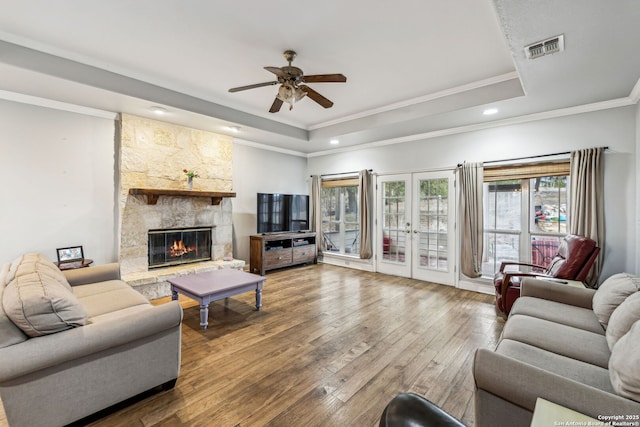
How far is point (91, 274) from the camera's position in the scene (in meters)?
3.14

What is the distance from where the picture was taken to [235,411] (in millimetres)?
1844

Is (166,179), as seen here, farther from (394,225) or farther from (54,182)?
(394,225)

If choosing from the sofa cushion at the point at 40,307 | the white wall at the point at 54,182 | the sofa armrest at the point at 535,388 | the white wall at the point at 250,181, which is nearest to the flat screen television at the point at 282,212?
the white wall at the point at 250,181

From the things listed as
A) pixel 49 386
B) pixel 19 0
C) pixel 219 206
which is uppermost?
pixel 19 0

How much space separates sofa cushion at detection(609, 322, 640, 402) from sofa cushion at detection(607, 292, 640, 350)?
0.89 ft

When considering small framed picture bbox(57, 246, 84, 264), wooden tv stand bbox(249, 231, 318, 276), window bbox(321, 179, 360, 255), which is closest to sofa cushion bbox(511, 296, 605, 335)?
window bbox(321, 179, 360, 255)

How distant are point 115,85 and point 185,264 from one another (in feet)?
9.31

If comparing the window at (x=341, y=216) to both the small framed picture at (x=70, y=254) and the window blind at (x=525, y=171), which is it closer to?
the window blind at (x=525, y=171)

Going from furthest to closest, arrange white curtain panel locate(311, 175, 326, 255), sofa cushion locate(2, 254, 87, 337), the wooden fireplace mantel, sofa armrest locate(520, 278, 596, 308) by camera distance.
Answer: white curtain panel locate(311, 175, 326, 255)
the wooden fireplace mantel
sofa armrest locate(520, 278, 596, 308)
sofa cushion locate(2, 254, 87, 337)

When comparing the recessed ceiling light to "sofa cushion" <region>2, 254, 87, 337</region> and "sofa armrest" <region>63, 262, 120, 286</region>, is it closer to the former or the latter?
"sofa armrest" <region>63, 262, 120, 286</region>

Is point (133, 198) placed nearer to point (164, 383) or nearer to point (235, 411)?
point (164, 383)

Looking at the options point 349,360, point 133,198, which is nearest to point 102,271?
point 133,198

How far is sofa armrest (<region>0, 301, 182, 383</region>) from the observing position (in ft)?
4.71

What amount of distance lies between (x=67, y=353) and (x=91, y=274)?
1.96 metres
